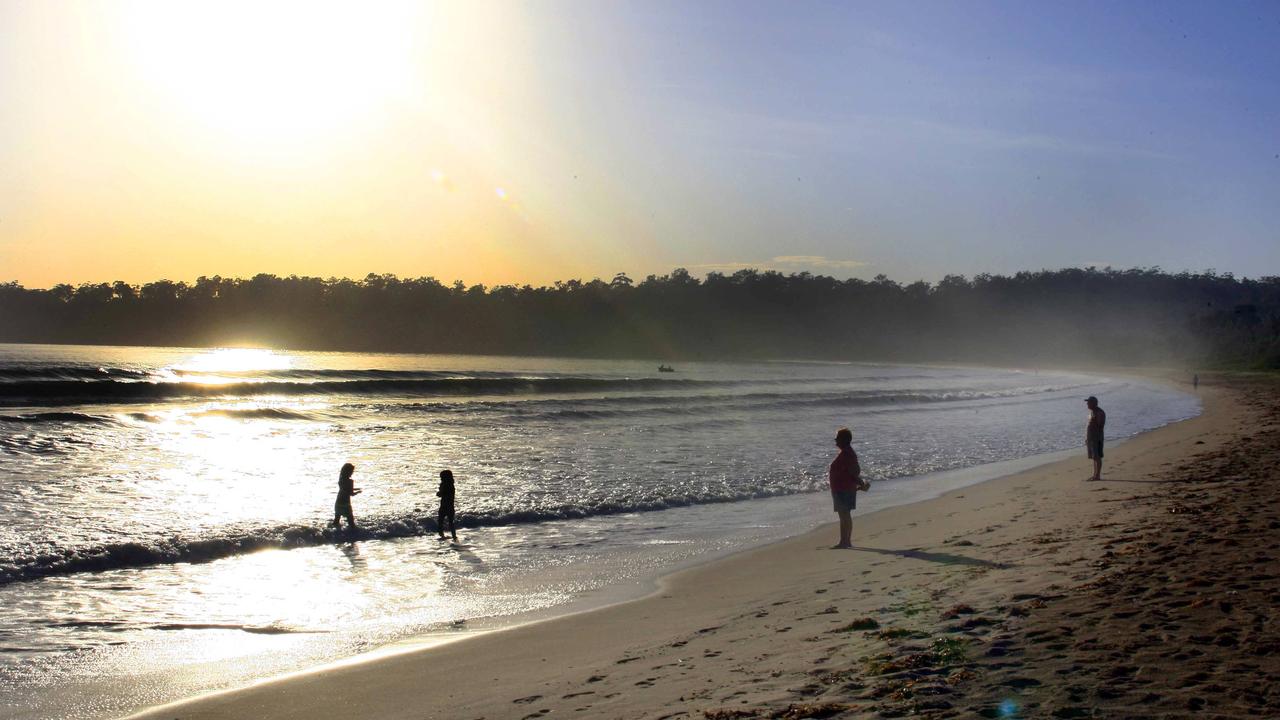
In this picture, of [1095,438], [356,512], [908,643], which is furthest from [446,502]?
[1095,438]

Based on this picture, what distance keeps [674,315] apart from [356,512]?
507 feet

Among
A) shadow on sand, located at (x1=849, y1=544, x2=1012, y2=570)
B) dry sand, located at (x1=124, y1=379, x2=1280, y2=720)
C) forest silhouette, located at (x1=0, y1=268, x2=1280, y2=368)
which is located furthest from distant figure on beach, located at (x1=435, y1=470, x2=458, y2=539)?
forest silhouette, located at (x1=0, y1=268, x2=1280, y2=368)

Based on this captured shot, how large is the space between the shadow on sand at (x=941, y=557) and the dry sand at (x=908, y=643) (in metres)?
0.04

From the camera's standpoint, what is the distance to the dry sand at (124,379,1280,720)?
4.27m

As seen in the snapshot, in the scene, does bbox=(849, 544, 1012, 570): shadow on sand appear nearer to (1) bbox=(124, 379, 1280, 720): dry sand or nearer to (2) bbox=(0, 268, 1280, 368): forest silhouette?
(1) bbox=(124, 379, 1280, 720): dry sand

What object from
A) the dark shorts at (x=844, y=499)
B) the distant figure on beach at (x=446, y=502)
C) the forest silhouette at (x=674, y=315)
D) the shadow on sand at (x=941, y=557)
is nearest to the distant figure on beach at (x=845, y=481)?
the dark shorts at (x=844, y=499)

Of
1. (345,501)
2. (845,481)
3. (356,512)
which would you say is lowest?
(356,512)

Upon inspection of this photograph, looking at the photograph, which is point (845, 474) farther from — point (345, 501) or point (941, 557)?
point (345, 501)

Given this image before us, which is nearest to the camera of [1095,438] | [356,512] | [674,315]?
[356,512]

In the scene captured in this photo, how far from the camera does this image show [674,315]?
16712 cm

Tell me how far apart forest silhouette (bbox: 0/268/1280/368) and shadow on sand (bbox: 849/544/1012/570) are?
418ft

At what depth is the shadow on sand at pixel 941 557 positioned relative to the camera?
791 cm

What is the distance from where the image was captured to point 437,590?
888cm

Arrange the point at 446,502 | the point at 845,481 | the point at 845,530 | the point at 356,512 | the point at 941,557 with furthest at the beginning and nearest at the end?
the point at 356,512, the point at 446,502, the point at 845,530, the point at 845,481, the point at 941,557
